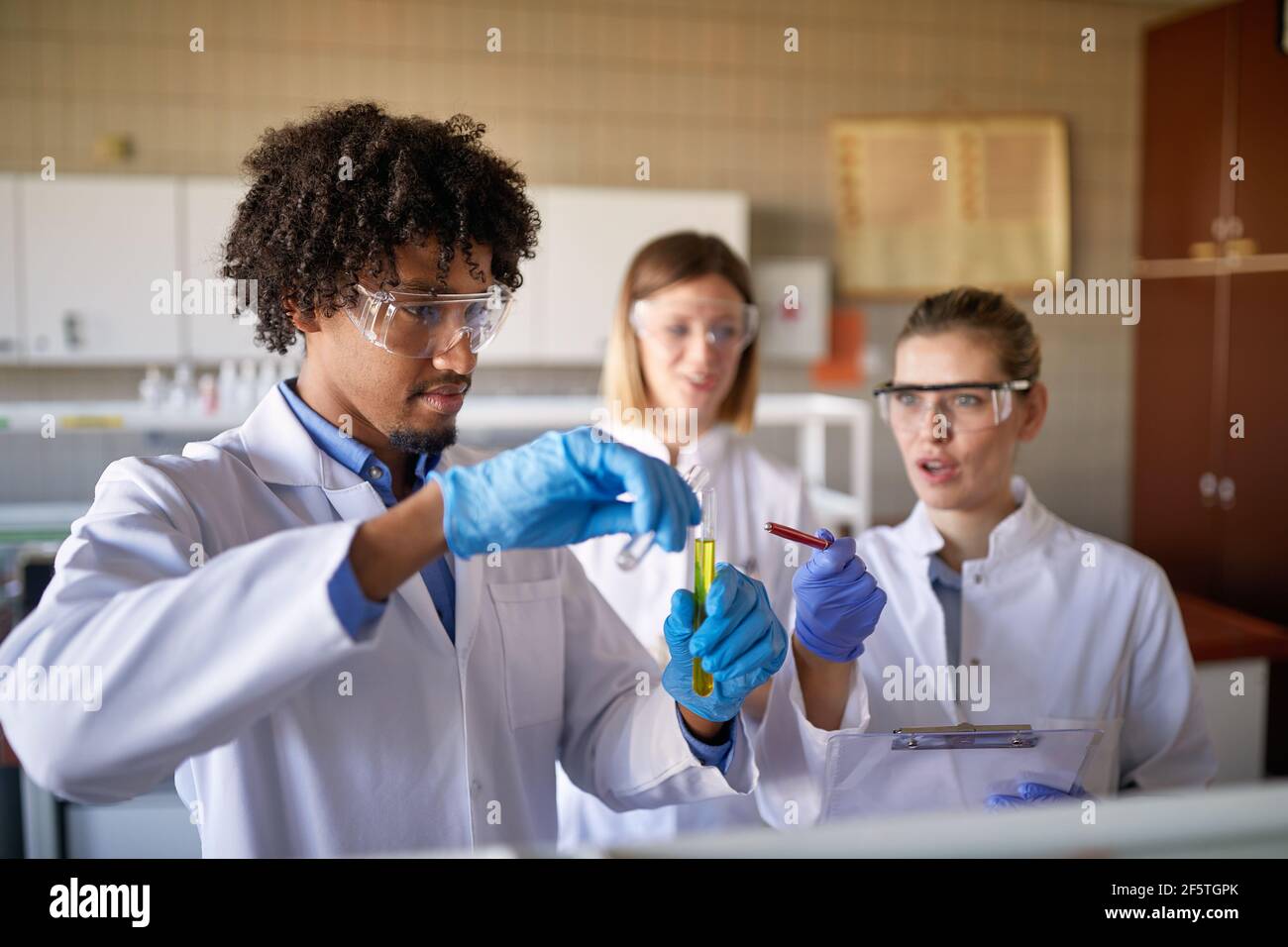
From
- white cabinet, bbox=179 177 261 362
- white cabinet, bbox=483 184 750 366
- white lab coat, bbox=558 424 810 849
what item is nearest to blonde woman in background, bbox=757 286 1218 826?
white lab coat, bbox=558 424 810 849

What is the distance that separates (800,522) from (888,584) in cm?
62

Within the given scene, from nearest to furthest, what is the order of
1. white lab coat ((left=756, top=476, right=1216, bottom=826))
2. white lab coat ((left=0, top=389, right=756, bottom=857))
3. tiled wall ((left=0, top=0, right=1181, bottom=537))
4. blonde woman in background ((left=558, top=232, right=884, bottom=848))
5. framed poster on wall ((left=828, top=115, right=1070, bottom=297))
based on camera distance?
white lab coat ((left=0, top=389, right=756, bottom=857))
white lab coat ((left=756, top=476, right=1216, bottom=826))
blonde woman in background ((left=558, top=232, right=884, bottom=848))
tiled wall ((left=0, top=0, right=1181, bottom=537))
framed poster on wall ((left=828, top=115, right=1070, bottom=297))

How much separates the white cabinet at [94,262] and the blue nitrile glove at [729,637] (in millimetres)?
3398

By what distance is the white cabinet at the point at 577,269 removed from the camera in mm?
4234

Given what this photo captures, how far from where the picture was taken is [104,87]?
4.17 meters

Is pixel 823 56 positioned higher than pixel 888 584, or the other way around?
pixel 823 56

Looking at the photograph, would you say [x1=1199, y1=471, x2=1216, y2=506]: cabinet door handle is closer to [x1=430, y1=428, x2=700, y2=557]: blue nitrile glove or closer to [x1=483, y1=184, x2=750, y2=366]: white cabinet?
[x1=483, y1=184, x2=750, y2=366]: white cabinet

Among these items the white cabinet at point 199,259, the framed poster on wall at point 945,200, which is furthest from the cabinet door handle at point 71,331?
the framed poster on wall at point 945,200

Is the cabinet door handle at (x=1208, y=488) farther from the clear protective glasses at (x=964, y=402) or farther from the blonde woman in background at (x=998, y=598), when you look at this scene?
the clear protective glasses at (x=964, y=402)

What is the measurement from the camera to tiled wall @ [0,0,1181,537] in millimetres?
4172

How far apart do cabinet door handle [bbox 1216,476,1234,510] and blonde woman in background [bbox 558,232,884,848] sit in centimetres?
279

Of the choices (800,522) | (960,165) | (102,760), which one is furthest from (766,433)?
(102,760)

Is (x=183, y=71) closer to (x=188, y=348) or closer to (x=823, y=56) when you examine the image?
(x=188, y=348)
